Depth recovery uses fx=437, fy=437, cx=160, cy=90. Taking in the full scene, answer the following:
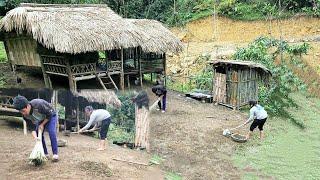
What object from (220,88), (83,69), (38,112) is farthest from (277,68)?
(38,112)

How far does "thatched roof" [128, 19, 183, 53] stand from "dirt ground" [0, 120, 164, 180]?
9022 mm

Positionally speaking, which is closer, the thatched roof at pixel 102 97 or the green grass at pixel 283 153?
the green grass at pixel 283 153

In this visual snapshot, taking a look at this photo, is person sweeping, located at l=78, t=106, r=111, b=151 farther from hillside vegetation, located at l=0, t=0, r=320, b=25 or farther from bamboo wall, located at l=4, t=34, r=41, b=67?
hillside vegetation, located at l=0, t=0, r=320, b=25

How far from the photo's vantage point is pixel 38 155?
8594 millimetres

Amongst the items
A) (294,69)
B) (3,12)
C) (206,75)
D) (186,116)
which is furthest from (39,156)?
(294,69)

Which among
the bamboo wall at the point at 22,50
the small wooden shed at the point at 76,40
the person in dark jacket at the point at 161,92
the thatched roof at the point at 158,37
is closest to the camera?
the person in dark jacket at the point at 161,92

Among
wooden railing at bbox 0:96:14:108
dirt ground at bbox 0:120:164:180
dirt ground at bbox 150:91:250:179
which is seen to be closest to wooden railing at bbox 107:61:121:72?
dirt ground at bbox 150:91:250:179

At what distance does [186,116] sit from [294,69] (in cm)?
963

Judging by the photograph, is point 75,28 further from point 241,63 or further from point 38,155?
point 38,155

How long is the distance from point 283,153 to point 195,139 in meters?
2.76

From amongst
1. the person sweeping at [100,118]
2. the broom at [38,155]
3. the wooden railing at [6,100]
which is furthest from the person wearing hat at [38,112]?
the wooden railing at [6,100]

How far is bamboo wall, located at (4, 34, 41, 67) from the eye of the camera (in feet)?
61.5

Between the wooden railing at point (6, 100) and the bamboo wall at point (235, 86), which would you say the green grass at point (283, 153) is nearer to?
the bamboo wall at point (235, 86)

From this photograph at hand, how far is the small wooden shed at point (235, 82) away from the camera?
18.2 metres
